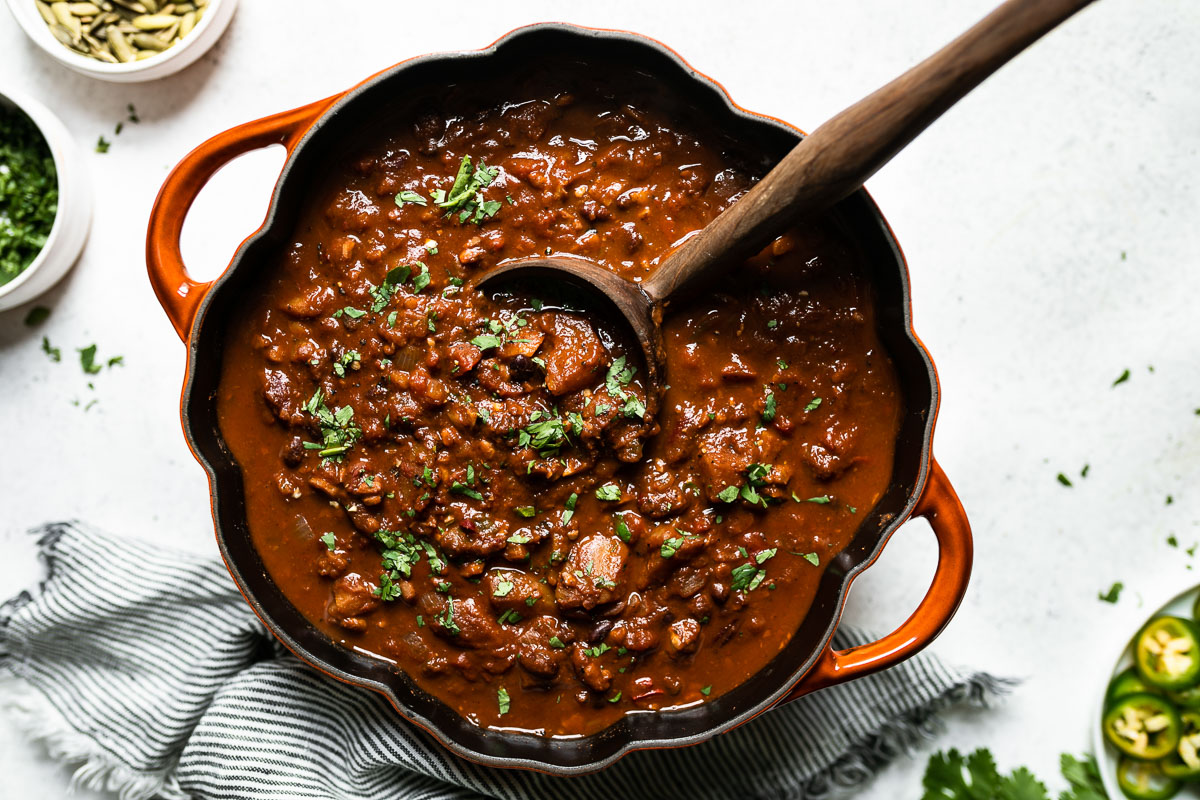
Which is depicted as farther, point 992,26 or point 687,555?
point 687,555

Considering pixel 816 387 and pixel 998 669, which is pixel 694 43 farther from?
pixel 998 669

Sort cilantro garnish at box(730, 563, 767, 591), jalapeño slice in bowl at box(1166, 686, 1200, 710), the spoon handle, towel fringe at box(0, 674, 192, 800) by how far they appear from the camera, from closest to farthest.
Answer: the spoon handle < cilantro garnish at box(730, 563, 767, 591) < towel fringe at box(0, 674, 192, 800) < jalapeño slice in bowl at box(1166, 686, 1200, 710)

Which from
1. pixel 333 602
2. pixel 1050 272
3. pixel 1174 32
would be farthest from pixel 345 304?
pixel 1174 32

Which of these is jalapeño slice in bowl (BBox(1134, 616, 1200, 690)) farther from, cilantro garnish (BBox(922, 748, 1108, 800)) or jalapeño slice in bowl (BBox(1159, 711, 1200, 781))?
cilantro garnish (BBox(922, 748, 1108, 800))

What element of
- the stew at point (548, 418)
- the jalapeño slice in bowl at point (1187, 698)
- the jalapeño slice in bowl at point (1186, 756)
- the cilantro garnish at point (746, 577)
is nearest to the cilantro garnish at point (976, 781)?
the jalapeño slice in bowl at point (1186, 756)

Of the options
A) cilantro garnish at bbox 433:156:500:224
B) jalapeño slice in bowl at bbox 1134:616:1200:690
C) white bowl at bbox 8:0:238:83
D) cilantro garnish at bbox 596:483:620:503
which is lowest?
jalapeño slice in bowl at bbox 1134:616:1200:690

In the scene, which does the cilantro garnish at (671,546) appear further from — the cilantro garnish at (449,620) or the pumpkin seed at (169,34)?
the pumpkin seed at (169,34)

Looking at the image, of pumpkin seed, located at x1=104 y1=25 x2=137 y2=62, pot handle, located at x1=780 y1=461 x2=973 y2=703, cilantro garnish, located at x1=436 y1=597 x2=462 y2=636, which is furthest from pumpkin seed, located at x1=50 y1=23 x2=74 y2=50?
pot handle, located at x1=780 y1=461 x2=973 y2=703
